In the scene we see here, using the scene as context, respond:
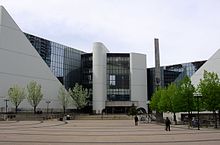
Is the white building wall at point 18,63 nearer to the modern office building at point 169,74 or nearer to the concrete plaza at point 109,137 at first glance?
the modern office building at point 169,74

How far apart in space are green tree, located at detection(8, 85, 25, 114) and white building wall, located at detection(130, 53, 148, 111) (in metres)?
46.2

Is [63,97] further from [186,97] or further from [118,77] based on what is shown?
[186,97]

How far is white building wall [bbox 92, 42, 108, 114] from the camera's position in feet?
365

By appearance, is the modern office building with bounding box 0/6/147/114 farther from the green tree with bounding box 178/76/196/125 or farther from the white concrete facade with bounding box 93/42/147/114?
the green tree with bounding box 178/76/196/125

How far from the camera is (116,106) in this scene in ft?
381

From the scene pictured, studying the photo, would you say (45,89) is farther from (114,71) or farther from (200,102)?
(200,102)

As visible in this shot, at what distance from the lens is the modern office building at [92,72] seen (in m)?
90.4

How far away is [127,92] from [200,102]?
76.2m

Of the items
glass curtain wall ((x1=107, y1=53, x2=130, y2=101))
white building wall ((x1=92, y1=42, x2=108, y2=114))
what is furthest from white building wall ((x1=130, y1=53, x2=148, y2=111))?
white building wall ((x1=92, y1=42, x2=108, y2=114))

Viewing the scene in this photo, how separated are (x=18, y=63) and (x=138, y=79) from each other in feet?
156

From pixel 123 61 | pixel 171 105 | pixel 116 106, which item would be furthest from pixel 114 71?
pixel 171 105

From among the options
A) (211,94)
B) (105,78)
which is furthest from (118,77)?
(211,94)

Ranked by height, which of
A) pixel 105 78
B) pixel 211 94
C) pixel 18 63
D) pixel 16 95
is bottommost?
pixel 211 94

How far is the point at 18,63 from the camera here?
83.4 metres
